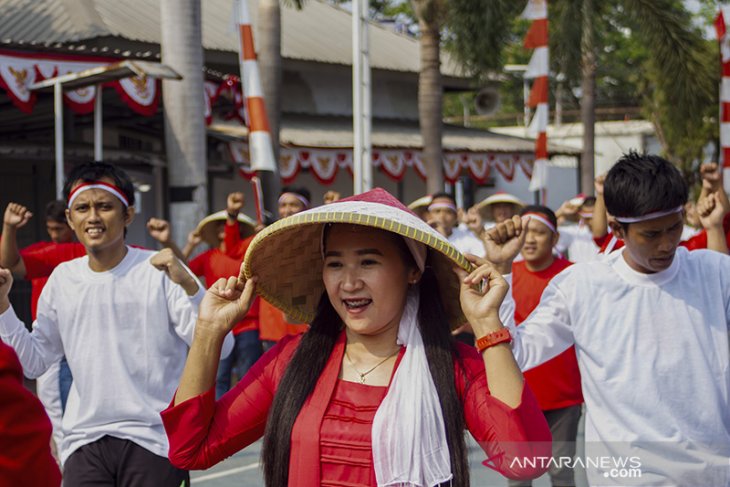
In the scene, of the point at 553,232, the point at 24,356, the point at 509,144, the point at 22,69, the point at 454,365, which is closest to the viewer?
the point at 454,365

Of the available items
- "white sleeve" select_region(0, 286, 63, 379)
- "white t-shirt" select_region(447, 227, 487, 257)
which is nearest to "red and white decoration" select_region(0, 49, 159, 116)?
"white t-shirt" select_region(447, 227, 487, 257)

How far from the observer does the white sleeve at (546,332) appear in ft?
13.0

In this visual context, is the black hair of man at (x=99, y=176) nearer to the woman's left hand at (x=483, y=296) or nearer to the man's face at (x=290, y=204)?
the woman's left hand at (x=483, y=296)

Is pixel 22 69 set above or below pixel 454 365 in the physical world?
above

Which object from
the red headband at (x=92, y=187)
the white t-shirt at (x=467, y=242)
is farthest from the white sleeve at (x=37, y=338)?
the white t-shirt at (x=467, y=242)

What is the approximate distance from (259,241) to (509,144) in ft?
76.6

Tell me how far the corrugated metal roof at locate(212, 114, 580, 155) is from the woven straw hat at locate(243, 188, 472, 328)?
1480 centimetres

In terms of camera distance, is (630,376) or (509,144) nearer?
(630,376)

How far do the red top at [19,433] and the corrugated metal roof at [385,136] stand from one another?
1567cm

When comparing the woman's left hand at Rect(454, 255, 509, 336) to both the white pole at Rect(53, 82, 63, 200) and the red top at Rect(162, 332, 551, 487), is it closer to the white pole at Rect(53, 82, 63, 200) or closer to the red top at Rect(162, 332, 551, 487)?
the red top at Rect(162, 332, 551, 487)

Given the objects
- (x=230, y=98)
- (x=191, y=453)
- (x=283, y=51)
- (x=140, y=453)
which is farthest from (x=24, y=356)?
(x=283, y=51)

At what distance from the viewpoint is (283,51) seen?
892 inches

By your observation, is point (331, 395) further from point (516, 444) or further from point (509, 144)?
point (509, 144)

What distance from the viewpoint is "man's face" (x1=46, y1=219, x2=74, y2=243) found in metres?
7.85
